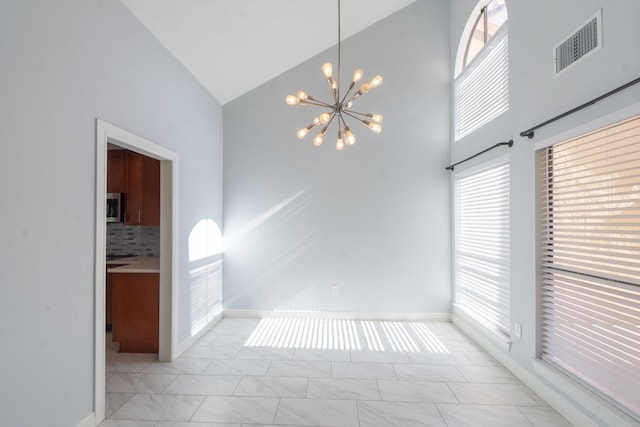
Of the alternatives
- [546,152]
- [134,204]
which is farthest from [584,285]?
[134,204]

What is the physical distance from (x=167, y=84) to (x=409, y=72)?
10.4ft

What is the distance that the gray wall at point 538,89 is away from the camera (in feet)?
6.22

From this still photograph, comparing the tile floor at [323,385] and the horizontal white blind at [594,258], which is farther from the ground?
the horizontal white blind at [594,258]

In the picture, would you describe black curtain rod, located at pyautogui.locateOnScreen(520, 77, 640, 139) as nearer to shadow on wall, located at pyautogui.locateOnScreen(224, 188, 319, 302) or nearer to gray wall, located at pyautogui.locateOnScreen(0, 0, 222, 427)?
shadow on wall, located at pyautogui.locateOnScreen(224, 188, 319, 302)

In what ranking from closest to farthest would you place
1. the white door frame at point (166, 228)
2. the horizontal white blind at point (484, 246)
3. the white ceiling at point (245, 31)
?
the white door frame at point (166, 228) < the white ceiling at point (245, 31) < the horizontal white blind at point (484, 246)

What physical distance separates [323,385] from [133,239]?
11.9 feet

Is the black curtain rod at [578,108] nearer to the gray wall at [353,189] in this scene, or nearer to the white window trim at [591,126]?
the white window trim at [591,126]

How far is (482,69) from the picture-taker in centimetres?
375

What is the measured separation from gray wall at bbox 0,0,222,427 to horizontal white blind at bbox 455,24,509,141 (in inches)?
133

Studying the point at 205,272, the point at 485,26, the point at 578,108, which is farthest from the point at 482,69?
the point at 205,272

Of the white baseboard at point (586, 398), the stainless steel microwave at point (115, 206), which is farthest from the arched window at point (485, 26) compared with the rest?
the stainless steel microwave at point (115, 206)

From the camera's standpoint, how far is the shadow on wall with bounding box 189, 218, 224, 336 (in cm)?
387

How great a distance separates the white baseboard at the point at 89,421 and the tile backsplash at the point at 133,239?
9.60 feet

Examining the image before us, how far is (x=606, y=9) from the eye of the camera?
1.98 m
